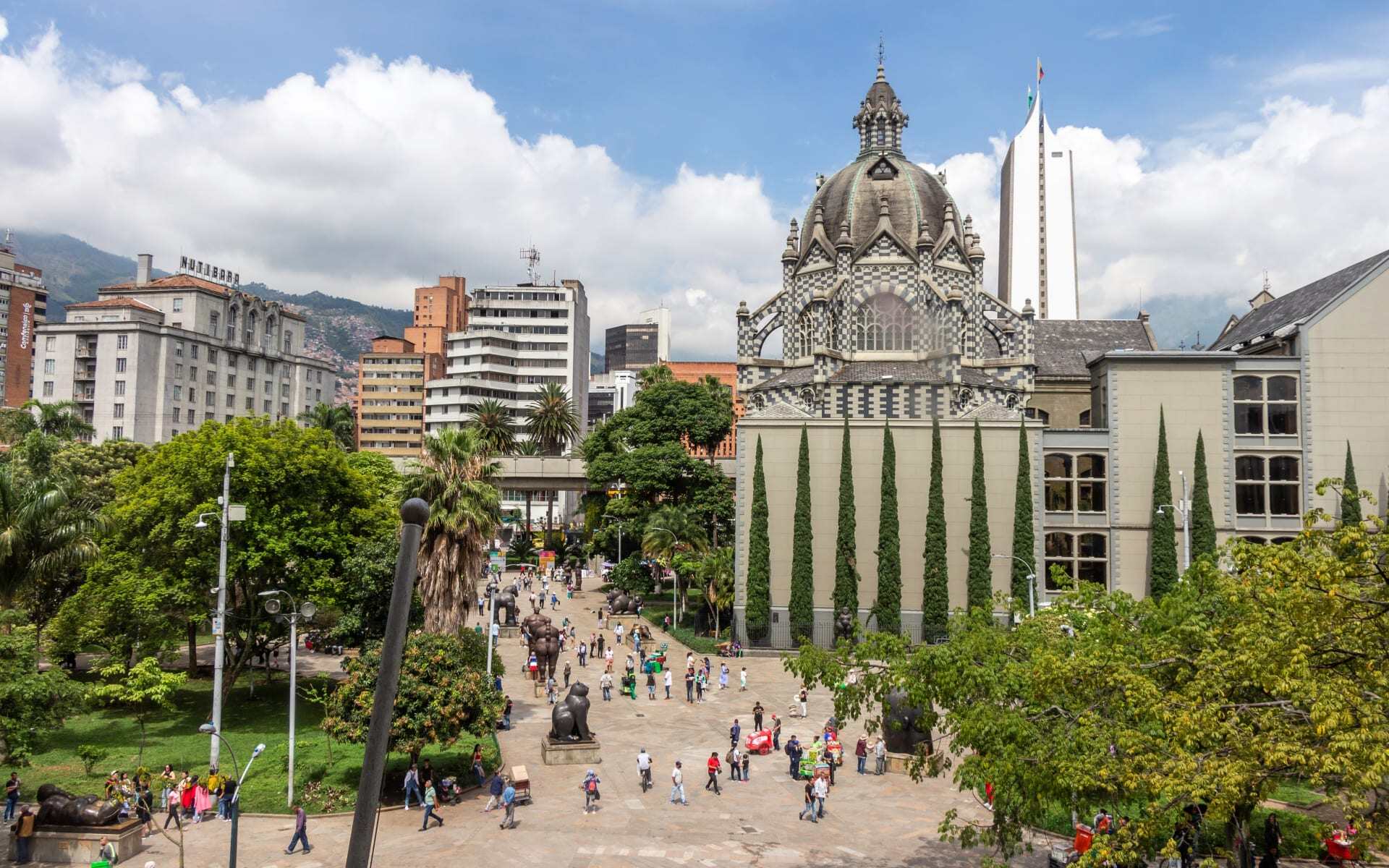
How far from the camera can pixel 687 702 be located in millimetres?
40906

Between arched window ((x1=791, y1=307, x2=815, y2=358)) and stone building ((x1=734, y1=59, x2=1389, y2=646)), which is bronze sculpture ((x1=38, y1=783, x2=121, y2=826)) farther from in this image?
arched window ((x1=791, y1=307, x2=815, y2=358))

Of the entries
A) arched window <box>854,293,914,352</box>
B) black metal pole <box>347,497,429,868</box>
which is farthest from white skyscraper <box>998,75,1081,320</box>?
black metal pole <box>347,497,429,868</box>

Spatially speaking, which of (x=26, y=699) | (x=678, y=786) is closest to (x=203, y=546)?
(x=26, y=699)

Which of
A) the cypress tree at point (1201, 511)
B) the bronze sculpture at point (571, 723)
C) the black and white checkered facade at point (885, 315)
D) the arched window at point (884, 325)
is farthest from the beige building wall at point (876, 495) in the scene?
the bronze sculpture at point (571, 723)

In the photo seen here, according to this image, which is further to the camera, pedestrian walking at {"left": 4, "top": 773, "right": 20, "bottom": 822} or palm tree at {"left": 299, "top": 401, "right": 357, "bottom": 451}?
palm tree at {"left": 299, "top": 401, "right": 357, "bottom": 451}

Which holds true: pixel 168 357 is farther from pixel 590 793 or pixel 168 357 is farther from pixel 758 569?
pixel 590 793

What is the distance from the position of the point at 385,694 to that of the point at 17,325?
514 ft

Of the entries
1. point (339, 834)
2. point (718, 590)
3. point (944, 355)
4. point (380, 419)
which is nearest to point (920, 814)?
point (339, 834)

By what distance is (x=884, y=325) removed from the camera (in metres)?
65.1

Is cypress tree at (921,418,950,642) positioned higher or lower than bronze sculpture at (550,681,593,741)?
higher

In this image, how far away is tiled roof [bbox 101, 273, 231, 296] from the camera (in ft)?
340

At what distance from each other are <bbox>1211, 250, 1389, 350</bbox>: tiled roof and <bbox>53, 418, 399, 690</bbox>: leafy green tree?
2025 inches

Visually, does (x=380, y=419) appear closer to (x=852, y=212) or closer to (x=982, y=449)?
(x=852, y=212)

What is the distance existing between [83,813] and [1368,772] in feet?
84.8
